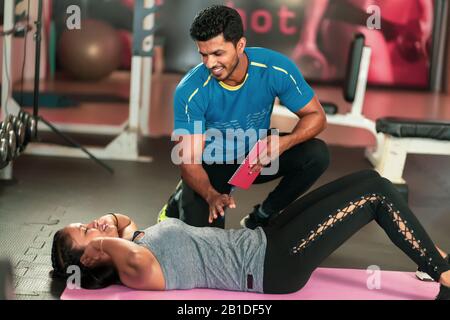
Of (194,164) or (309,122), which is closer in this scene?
(194,164)

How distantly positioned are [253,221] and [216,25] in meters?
1.03

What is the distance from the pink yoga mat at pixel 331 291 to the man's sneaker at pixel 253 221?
0.51 metres

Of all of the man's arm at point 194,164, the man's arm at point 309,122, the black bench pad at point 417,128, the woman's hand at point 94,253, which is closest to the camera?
the woman's hand at point 94,253

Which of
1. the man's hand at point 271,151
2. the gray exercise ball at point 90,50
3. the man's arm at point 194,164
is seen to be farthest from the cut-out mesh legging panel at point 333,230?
the gray exercise ball at point 90,50

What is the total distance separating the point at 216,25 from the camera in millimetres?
2881

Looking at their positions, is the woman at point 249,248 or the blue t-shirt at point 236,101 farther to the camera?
the blue t-shirt at point 236,101

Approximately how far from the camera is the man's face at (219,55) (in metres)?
2.90

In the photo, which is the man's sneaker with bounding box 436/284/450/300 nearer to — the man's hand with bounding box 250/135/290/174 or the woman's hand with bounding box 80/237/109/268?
the man's hand with bounding box 250/135/290/174

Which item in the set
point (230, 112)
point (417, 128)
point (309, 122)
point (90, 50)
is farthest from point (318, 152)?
point (90, 50)

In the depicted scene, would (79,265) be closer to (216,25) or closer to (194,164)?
(194,164)

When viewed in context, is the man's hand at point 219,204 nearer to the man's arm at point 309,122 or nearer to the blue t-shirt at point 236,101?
the blue t-shirt at point 236,101

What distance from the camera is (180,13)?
27.3ft

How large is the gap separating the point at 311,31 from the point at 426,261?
5725 millimetres
